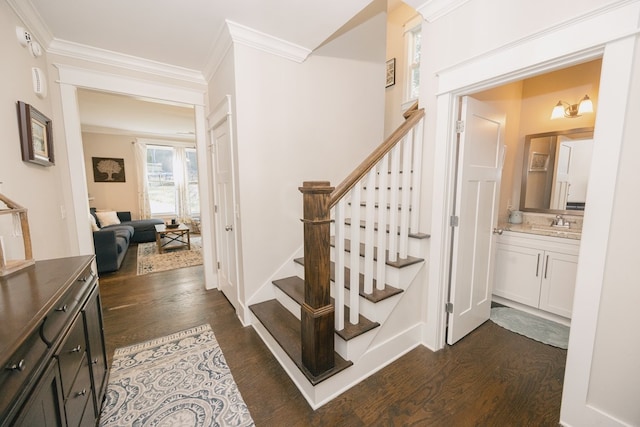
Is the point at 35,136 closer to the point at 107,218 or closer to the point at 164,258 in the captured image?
the point at 164,258

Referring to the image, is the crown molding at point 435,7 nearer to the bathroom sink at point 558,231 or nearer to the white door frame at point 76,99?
the bathroom sink at point 558,231

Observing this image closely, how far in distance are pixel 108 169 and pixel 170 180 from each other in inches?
52.3

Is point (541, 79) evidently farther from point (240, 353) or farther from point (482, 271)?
point (240, 353)

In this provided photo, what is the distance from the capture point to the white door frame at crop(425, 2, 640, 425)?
3.72 feet

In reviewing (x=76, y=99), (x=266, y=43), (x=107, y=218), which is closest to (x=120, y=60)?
(x=76, y=99)

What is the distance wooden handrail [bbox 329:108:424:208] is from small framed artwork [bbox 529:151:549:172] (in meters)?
1.82

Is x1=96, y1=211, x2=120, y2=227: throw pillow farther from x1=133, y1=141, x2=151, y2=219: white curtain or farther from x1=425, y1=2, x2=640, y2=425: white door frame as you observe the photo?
x1=425, y1=2, x2=640, y2=425: white door frame

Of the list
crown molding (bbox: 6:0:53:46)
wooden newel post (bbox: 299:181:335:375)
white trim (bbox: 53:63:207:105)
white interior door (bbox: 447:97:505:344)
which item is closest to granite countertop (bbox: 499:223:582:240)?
white interior door (bbox: 447:97:505:344)

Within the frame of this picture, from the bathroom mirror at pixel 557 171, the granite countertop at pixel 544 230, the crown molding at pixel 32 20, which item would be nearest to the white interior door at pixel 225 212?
the crown molding at pixel 32 20

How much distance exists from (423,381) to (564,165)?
2.65m

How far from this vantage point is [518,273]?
2598 mm

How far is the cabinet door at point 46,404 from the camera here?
707mm

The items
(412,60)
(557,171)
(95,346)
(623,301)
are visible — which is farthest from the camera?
(412,60)

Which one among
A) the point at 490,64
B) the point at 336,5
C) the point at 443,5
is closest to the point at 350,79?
the point at 336,5
